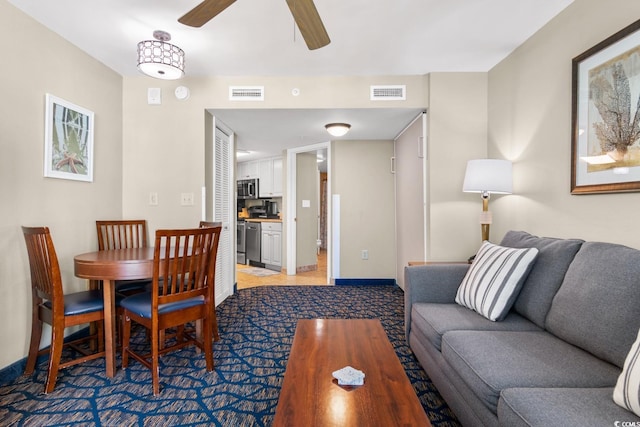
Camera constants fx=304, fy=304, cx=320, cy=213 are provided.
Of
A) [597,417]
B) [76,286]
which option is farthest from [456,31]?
[76,286]

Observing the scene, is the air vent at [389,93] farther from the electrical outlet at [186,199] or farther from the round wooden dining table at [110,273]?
the round wooden dining table at [110,273]

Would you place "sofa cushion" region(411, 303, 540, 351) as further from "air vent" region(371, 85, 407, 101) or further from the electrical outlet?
the electrical outlet

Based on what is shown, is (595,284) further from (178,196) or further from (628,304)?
(178,196)

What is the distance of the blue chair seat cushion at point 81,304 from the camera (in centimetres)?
187

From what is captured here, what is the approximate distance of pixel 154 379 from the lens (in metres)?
1.75

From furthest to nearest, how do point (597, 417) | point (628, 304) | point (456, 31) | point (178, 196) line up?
point (178, 196), point (456, 31), point (628, 304), point (597, 417)

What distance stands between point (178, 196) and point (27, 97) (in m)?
1.27

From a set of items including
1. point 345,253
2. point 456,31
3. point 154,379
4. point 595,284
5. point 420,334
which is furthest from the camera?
point 345,253

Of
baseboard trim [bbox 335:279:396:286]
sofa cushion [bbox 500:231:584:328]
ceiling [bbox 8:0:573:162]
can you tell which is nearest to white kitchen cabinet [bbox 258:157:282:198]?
baseboard trim [bbox 335:279:396:286]

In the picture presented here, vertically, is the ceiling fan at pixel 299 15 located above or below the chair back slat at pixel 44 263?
above

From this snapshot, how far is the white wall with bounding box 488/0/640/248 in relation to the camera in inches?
65.5

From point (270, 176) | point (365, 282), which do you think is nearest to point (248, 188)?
point (270, 176)

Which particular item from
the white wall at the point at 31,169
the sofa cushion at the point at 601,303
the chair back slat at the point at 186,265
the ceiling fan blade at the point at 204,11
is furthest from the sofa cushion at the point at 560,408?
the white wall at the point at 31,169

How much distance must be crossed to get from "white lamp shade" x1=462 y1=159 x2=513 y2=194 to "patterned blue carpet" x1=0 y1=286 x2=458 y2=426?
139 centimetres
